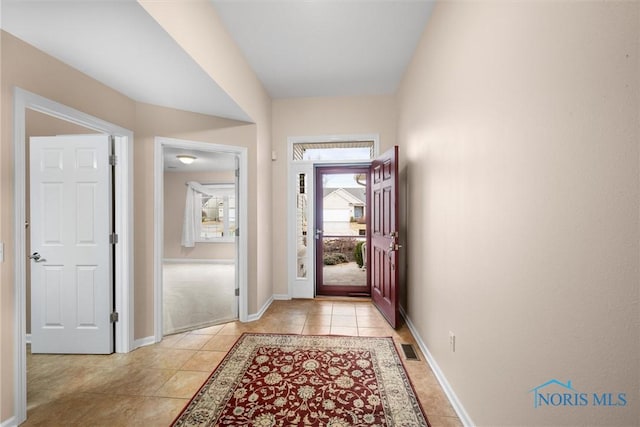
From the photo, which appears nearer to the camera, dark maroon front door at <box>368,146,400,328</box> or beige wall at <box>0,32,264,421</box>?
beige wall at <box>0,32,264,421</box>

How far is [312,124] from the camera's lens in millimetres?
4012

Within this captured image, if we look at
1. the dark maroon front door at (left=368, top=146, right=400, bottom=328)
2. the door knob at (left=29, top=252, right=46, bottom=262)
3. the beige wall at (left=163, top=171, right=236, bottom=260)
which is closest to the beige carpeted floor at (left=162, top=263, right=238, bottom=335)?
the beige wall at (left=163, top=171, right=236, bottom=260)

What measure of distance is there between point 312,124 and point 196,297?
130 inches

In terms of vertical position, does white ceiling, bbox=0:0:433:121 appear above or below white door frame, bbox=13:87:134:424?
above

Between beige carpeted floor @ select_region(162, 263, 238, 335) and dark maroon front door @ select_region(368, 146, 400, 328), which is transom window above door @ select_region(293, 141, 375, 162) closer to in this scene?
dark maroon front door @ select_region(368, 146, 400, 328)

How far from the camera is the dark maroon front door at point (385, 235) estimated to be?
9.82 feet

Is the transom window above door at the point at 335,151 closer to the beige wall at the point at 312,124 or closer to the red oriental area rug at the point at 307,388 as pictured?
the beige wall at the point at 312,124

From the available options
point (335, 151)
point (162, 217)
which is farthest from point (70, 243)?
point (335, 151)

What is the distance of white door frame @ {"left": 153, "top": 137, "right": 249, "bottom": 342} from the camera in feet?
8.98

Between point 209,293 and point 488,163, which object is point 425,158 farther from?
point 209,293

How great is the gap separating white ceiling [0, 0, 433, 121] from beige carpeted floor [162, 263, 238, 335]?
2.44 meters

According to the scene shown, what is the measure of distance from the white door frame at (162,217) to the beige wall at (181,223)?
170 inches

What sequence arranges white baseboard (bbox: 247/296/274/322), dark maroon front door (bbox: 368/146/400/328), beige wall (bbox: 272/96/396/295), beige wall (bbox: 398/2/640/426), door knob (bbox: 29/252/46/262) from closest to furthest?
beige wall (bbox: 398/2/640/426) < door knob (bbox: 29/252/46/262) < dark maroon front door (bbox: 368/146/400/328) < white baseboard (bbox: 247/296/274/322) < beige wall (bbox: 272/96/396/295)

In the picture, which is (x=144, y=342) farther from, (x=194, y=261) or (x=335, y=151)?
(x=194, y=261)
